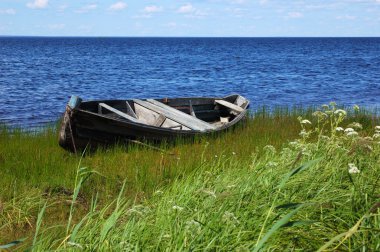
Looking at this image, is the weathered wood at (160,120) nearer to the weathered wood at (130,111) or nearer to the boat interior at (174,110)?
the boat interior at (174,110)

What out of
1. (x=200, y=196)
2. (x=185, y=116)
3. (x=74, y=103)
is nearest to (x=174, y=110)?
(x=185, y=116)

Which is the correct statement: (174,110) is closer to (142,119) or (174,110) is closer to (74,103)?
(142,119)

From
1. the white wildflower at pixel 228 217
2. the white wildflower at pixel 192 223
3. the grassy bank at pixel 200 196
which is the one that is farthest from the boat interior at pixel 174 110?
the white wildflower at pixel 192 223

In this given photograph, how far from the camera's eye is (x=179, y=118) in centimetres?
1193

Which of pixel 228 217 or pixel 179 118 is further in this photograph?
pixel 179 118

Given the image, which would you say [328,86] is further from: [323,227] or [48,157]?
[323,227]

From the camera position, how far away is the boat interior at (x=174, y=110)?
11641mm

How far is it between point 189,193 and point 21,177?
414cm

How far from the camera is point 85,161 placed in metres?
9.23

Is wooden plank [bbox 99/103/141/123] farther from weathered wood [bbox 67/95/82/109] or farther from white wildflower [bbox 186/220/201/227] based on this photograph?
white wildflower [bbox 186/220/201/227]

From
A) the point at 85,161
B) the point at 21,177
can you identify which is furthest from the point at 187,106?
the point at 21,177

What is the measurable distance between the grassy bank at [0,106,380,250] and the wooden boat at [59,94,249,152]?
0.31 metres

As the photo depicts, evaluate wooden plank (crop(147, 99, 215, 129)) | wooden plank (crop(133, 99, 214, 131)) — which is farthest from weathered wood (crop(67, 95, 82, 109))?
wooden plank (crop(147, 99, 215, 129))

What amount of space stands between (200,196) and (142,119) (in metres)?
8.01
